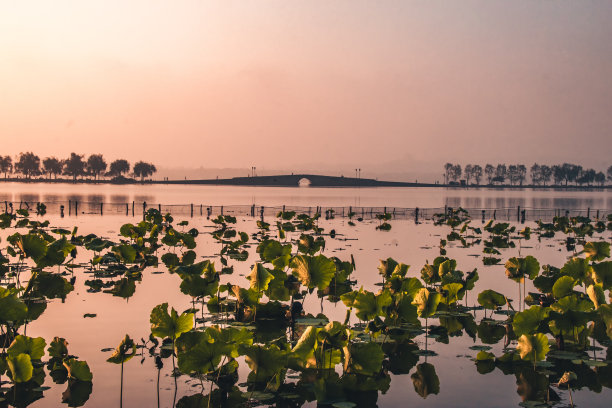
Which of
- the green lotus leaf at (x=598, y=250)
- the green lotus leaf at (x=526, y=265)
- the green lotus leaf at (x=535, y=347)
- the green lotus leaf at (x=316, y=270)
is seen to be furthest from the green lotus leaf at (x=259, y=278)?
the green lotus leaf at (x=598, y=250)

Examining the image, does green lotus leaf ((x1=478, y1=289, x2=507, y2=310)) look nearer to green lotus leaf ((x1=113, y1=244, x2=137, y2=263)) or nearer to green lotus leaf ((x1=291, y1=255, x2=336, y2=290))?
green lotus leaf ((x1=291, y1=255, x2=336, y2=290))

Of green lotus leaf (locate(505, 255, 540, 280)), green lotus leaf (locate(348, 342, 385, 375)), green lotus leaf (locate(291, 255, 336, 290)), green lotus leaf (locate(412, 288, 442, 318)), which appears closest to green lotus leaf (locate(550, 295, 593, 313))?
green lotus leaf (locate(412, 288, 442, 318))

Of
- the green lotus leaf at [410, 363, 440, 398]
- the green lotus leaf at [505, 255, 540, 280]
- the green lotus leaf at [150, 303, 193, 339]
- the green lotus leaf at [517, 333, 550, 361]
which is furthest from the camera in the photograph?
the green lotus leaf at [505, 255, 540, 280]

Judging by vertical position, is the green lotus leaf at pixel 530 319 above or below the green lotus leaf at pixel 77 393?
above

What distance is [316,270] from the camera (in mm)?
9312

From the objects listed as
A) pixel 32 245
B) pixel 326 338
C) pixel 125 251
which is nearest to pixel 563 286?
A: pixel 326 338

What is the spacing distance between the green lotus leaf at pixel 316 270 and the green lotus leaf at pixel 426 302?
56.4 inches

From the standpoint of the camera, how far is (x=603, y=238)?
31.6 metres

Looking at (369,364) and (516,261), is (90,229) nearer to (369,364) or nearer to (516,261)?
(516,261)

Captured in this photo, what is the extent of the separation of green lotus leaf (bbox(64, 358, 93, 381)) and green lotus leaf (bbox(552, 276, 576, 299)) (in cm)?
646

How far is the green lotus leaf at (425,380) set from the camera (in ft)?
25.1

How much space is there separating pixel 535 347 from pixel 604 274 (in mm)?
2806

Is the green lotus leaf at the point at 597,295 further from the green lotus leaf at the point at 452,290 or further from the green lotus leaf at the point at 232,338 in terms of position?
the green lotus leaf at the point at 232,338

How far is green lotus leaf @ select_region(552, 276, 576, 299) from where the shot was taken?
8758mm
